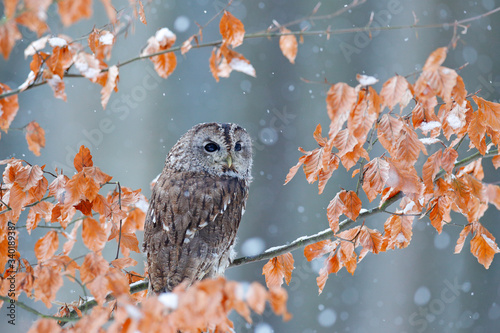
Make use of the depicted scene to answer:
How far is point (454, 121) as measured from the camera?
1309 mm

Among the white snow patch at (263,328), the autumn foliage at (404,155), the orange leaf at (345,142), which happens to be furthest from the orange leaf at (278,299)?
the white snow patch at (263,328)

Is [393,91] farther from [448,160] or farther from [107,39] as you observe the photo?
[107,39]

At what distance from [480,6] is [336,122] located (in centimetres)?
292

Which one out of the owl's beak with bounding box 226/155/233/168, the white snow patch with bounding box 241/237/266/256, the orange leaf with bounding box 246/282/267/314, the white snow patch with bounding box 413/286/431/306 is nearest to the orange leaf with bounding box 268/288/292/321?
the orange leaf with bounding box 246/282/267/314

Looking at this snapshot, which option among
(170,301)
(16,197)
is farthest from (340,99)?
(16,197)

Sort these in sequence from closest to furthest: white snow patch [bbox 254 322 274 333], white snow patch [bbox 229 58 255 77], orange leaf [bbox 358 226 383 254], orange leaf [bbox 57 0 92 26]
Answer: orange leaf [bbox 57 0 92 26] → white snow patch [bbox 229 58 255 77] → orange leaf [bbox 358 226 383 254] → white snow patch [bbox 254 322 274 333]

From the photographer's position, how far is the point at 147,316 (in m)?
0.81

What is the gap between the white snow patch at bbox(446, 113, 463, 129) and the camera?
130 centimetres

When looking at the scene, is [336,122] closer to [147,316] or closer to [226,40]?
[226,40]

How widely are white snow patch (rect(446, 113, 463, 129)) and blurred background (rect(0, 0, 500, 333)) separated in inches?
80.2

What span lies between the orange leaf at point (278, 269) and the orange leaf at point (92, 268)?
70 centimetres

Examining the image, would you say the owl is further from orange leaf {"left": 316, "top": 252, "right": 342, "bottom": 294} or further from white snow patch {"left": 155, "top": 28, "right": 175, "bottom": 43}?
white snow patch {"left": 155, "top": 28, "right": 175, "bottom": 43}

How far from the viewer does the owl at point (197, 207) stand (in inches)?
65.6

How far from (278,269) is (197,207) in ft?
1.31
